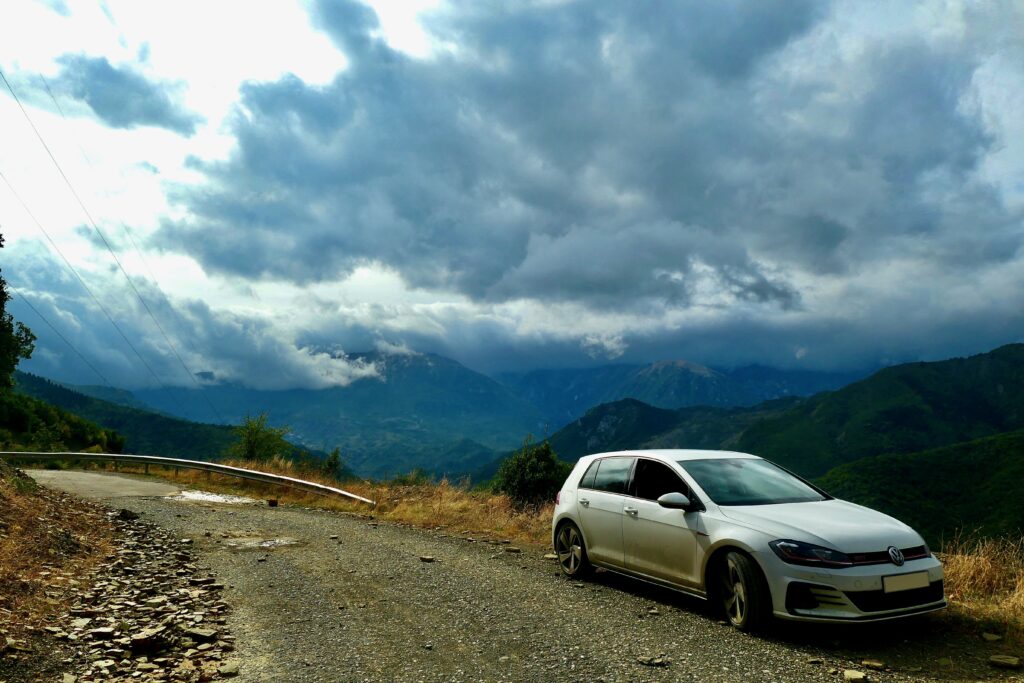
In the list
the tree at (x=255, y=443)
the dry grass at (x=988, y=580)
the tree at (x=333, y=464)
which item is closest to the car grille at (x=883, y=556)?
the dry grass at (x=988, y=580)

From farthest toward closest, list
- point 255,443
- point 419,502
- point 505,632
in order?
point 255,443 < point 419,502 < point 505,632

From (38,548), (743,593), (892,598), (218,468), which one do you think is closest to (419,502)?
(38,548)

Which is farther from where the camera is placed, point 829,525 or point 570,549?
point 570,549

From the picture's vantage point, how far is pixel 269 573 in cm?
972

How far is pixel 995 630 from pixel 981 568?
7.08 ft

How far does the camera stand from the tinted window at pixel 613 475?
8.79 meters

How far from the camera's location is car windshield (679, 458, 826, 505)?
7.52 m

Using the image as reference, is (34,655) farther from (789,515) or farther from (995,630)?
(995,630)

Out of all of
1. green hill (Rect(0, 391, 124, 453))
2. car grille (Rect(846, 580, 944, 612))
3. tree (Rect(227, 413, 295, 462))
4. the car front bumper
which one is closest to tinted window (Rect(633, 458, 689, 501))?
the car front bumper

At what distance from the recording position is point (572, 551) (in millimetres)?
9430

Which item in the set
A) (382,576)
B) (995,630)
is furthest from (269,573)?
(995,630)

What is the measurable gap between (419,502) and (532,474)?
331 inches

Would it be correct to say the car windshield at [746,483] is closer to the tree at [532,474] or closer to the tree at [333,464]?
the tree at [532,474]

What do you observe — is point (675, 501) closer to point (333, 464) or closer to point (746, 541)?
point (746, 541)
